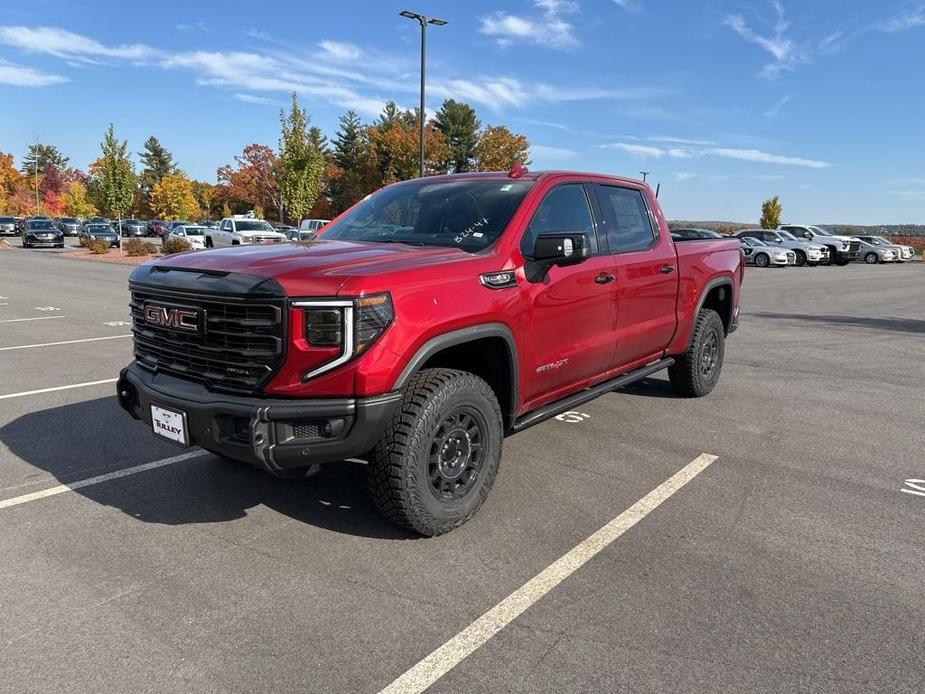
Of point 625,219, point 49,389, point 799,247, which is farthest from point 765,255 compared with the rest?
point 49,389

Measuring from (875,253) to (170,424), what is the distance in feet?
139

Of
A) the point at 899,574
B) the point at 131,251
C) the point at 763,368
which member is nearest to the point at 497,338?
the point at 899,574

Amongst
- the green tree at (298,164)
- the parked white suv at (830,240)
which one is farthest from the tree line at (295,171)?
the parked white suv at (830,240)

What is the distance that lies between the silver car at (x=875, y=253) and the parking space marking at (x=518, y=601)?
3980 centimetres

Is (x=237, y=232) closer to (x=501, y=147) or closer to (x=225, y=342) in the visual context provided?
(x=225, y=342)

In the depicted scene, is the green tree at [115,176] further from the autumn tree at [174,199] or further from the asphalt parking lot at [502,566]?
the autumn tree at [174,199]

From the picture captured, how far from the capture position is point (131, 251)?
2927cm

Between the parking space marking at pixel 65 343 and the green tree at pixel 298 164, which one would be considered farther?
the green tree at pixel 298 164

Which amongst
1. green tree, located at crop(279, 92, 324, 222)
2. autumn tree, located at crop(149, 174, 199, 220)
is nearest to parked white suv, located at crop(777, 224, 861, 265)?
green tree, located at crop(279, 92, 324, 222)

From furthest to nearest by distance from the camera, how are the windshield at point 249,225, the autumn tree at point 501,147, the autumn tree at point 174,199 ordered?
the autumn tree at point 174,199, the autumn tree at point 501,147, the windshield at point 249,225

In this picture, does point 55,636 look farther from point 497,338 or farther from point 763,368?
point 763,368

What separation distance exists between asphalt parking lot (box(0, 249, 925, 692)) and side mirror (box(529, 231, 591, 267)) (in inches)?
56.7

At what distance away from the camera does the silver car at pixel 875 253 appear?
37.2 metres

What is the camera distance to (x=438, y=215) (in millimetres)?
4250
